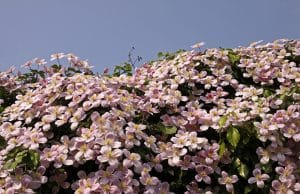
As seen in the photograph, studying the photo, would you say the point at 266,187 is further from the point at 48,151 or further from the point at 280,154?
the point at 48,151

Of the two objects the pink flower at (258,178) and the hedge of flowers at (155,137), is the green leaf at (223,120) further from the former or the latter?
the pink flower at (258,178)

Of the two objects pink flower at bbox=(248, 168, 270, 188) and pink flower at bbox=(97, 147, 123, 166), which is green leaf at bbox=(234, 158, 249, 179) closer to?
pink flower at bbox=(248, 168, 270, 188)

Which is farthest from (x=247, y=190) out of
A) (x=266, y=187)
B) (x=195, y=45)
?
(x=195, y=45)

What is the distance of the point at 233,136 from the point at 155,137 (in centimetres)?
34

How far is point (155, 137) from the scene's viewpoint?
2412 mm

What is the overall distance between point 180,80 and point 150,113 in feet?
1.05

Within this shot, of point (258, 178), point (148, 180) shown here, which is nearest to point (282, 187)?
point (258, 178)

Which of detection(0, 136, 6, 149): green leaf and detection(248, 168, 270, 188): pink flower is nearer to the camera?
detection(248, 168, 270, 188): pink flower

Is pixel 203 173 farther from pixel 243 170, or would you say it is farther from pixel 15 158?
pixel 15 158

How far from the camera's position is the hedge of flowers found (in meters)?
2.18

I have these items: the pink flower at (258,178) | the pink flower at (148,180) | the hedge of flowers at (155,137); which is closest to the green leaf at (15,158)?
the hedge of flowers at (155,137)

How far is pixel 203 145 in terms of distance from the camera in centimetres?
233

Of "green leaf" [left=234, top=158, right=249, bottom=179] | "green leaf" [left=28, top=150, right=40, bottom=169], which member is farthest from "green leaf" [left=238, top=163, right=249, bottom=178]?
"green leaf" [left=28, top=150, right=40, bottom=169]

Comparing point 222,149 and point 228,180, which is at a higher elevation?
point 222,149
